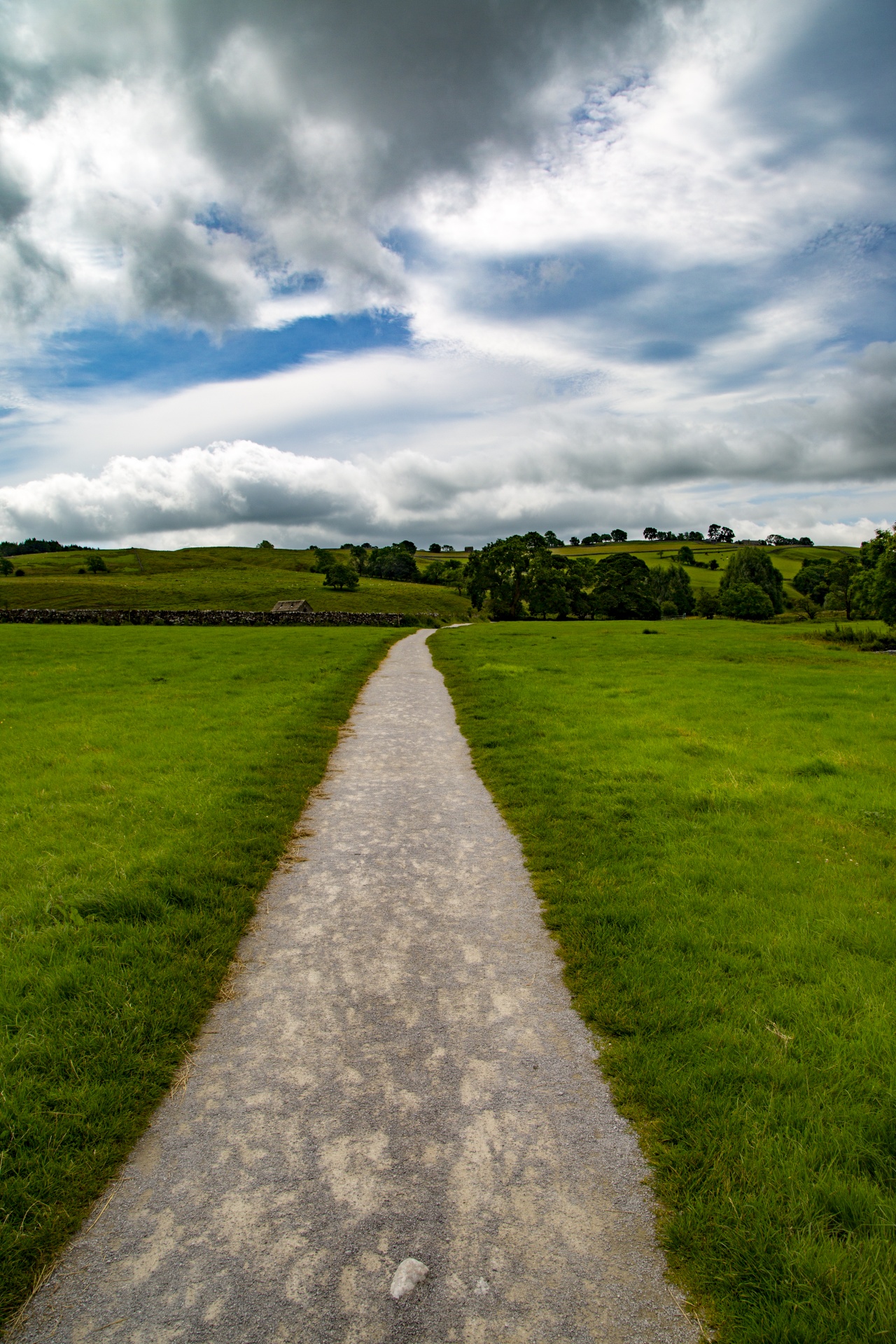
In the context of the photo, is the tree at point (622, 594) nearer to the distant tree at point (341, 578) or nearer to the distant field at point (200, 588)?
the distant field at point (200, 588)

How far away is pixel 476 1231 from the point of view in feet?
10.9

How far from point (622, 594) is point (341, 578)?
4736cm

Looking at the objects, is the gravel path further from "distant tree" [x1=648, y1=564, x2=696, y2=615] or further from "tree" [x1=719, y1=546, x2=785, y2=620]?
"distant tree" [x1=648, y1=564, x2=696, y2=615]

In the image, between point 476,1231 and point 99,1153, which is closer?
point 476,1231

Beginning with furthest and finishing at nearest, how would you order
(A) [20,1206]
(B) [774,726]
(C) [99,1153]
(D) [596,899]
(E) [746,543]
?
(E) [746,543], (B) [774,726], (D) [596,899], (C) [99,1153], (A) [20,1206]

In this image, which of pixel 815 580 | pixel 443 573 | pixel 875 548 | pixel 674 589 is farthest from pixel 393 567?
pixel 875 548

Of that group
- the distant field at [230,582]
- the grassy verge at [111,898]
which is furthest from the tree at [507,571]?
the grassy verge at [111,898]

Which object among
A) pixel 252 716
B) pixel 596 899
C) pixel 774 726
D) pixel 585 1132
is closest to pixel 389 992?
pixel 585 1132

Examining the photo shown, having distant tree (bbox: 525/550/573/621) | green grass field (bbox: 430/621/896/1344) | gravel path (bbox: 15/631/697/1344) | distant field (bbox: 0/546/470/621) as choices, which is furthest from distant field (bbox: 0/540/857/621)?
gravel path (bbox: 15/631/697/1344)

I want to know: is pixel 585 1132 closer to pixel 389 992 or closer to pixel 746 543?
pixel 389 992

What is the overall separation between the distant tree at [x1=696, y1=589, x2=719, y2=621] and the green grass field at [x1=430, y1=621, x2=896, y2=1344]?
343ft

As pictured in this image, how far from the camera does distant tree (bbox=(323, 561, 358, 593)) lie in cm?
10925

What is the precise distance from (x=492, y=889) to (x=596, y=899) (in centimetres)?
122

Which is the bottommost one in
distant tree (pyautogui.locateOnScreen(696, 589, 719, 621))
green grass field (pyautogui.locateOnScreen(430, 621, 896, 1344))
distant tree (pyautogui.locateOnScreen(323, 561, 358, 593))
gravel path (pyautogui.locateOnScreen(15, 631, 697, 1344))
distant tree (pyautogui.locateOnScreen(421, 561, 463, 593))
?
gravel path (pyautogui.locateOnScreen(15, 631, 697, 1344))
